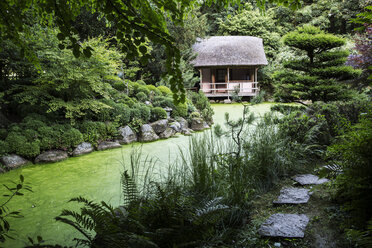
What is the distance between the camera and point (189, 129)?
873cm

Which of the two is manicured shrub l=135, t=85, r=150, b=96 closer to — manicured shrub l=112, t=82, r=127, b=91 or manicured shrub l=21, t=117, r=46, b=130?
manicured shrub l=112, t=82, r=127, b=91

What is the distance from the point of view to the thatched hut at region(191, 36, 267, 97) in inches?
639

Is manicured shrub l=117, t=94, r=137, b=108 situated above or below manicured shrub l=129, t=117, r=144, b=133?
above

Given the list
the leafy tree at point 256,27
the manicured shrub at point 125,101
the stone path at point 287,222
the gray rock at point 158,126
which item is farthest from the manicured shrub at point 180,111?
the leafy tree at point 256,27

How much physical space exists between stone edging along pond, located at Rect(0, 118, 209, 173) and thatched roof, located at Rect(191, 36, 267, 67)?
808 centimetres

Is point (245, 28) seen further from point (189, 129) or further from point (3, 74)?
point (3, 74)

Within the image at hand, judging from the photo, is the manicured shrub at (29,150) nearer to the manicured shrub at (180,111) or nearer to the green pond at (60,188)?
the green pond at (60,188)

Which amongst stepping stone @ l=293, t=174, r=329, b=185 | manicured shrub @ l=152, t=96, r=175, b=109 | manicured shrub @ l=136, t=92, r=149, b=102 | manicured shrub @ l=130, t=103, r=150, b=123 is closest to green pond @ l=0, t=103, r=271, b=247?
stepping stone @ l=293, t=174, r=329, b=185

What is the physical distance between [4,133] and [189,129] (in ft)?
16.7

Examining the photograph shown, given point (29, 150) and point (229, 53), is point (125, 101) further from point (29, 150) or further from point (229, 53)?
point (229, 53)

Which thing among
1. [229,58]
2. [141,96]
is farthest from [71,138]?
[229,58]

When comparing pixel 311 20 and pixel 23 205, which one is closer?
pixel 23 205

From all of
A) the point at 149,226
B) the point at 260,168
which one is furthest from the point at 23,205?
the point at 260,168

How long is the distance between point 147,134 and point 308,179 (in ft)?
16.5
